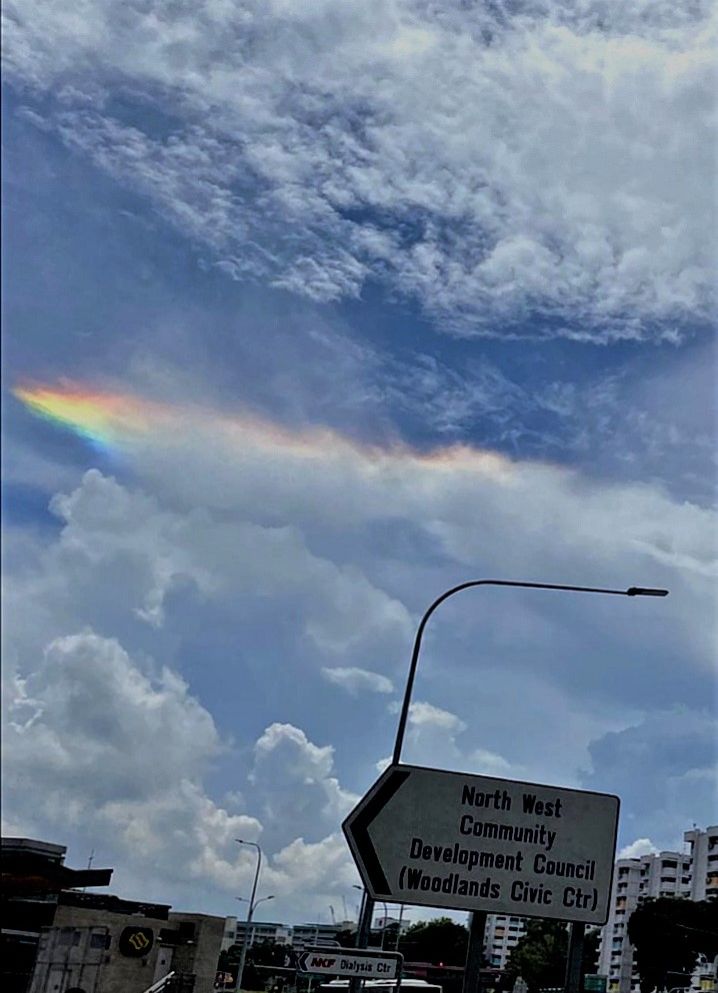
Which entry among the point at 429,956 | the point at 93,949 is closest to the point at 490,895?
the point at 93,949

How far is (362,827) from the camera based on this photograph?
6.34m

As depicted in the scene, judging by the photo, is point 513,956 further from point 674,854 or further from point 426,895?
point 426,895

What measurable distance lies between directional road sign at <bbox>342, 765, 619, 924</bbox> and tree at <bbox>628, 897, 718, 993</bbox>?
97.0 metres

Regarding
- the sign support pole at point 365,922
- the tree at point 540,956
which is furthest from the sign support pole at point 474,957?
the tree at point 540,956

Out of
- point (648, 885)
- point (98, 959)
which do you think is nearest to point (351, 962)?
point (98, 959)

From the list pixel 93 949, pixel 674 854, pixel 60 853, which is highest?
pixel 674 854

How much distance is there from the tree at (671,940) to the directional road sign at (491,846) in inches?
3817

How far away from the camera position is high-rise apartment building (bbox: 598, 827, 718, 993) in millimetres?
133750

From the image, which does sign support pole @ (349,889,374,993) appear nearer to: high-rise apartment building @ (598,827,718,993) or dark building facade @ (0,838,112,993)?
dark building facade @ (0,838,112,993)

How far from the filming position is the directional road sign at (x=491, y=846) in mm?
6383

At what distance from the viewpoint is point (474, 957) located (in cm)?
640

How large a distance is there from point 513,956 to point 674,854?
42208mm

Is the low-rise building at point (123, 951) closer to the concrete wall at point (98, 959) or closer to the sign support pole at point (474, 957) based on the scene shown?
the concrete wall at point (98, 959)

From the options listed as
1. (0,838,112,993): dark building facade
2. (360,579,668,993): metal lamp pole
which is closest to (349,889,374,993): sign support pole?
(360,579,668,993): metal lamp pole
